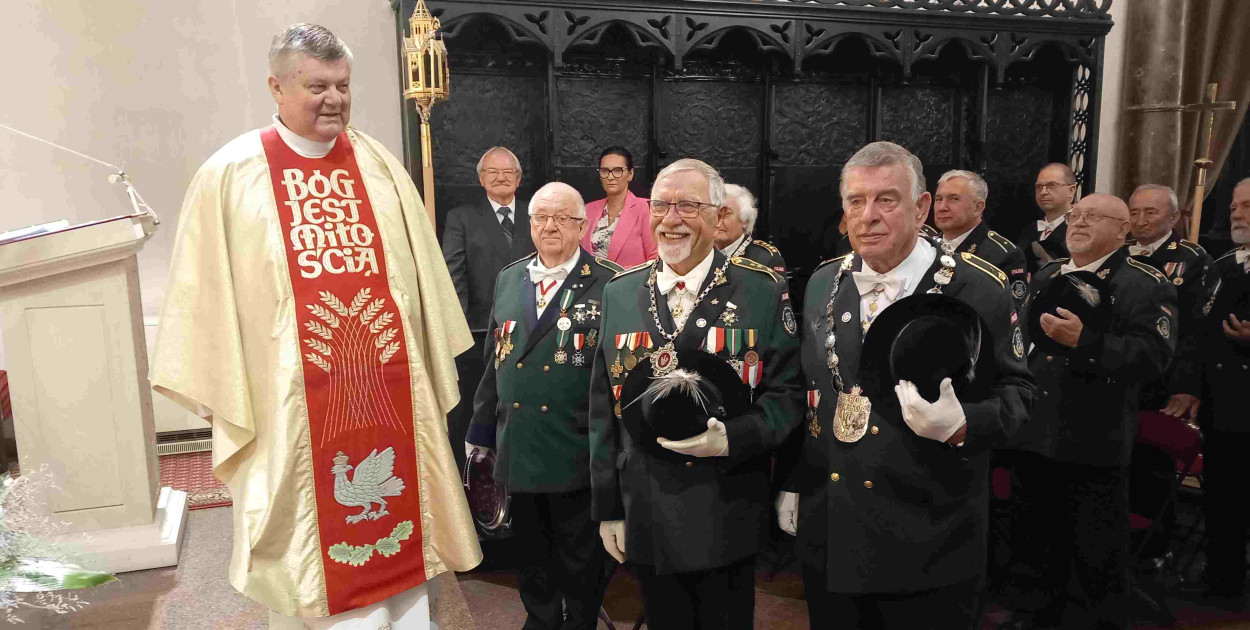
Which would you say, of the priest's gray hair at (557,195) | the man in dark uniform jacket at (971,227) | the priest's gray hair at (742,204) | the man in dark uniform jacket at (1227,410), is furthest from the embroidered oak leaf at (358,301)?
the man in dark uniform jacket at (1227,410)

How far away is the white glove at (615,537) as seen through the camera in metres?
2.29

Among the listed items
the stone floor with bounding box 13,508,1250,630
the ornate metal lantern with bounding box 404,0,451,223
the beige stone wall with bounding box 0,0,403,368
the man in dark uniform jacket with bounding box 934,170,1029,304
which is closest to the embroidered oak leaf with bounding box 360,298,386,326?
the stone floor with bounding box 13,508,1250,630

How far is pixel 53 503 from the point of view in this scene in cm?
362

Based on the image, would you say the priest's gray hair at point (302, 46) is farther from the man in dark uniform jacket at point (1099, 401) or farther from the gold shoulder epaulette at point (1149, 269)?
the gold shoulder epaulette at point (1149, 269)

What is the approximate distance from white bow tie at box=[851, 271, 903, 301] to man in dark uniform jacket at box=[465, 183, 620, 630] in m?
1.03

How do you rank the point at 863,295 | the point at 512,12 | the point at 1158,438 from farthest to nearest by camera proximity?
the point at 512,12 < the point at 1158,438 < the point at 863,295

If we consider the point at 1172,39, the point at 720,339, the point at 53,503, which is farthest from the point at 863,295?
the point at 1172,39

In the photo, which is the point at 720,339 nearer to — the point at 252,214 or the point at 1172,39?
the point at 252,214

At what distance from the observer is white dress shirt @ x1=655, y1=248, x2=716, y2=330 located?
7.34ft

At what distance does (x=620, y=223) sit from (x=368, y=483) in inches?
103

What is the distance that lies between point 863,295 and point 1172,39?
21.5ft

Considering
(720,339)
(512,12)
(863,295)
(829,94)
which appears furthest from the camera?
(829,94)

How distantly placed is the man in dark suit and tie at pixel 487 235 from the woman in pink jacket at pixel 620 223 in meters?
0.40

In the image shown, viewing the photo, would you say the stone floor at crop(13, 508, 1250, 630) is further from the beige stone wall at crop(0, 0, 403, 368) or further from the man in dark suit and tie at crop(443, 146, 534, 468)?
the beige stone wall at crop(0, 0, 403, 368)
